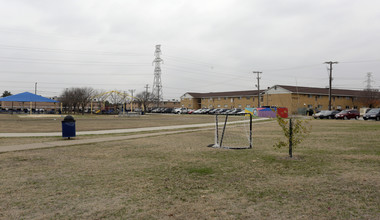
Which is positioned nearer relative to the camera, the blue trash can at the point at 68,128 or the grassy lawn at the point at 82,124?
the blue trash can at the point at 68,128

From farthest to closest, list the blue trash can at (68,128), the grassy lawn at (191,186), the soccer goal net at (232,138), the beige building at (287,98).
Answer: the beige building at (287,98)
the blue trash can at (68,128)
the soccer goal net at (232,138)
the grassy lawn at (191,186)

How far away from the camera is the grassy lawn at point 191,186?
195 inches

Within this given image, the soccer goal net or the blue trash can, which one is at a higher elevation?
the blue trash can

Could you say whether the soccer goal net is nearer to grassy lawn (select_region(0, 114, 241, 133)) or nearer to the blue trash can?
the blue trash can

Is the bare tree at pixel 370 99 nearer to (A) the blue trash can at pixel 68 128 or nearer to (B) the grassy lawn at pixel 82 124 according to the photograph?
(B) the grassy lawn at pixel 82 124

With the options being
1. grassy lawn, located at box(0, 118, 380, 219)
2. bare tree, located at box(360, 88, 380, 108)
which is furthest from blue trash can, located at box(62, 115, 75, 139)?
bare tree, located at box(360, 88, 380, 108)

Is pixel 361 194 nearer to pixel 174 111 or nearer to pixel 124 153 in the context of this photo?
pixel 124 153

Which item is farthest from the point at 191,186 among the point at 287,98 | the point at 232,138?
the point at 287,98

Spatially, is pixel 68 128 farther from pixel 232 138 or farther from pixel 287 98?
pixel 287 98

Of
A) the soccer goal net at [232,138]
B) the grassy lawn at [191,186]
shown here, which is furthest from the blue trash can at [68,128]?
the soccer goal net at [232,138]

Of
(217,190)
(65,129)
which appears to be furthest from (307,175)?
(65,129)

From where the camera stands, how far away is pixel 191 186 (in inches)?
255

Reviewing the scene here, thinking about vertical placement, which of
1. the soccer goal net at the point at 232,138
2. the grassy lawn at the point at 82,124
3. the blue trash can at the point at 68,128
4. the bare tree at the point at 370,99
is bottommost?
the grassy lawn at the point at 82,124

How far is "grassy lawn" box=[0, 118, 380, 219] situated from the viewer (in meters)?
4.95
